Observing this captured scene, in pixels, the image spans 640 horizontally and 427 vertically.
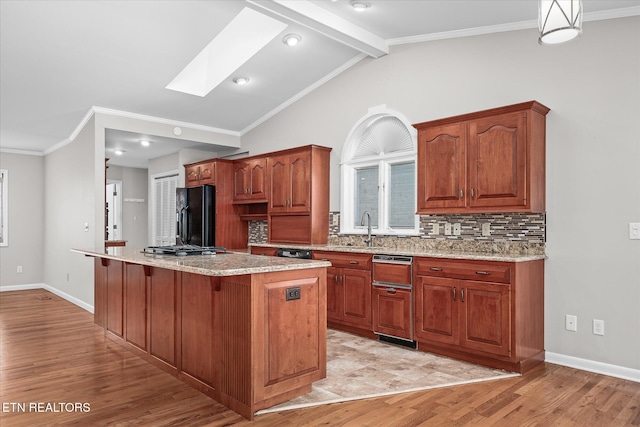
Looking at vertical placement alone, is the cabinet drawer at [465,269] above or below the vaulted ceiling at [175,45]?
below

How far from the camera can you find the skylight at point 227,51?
459 cm

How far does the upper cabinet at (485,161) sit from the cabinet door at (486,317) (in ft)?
2.24

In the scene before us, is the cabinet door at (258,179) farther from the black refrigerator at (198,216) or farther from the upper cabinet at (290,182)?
the black refrigerator at (198,216)

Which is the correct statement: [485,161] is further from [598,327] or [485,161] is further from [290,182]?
[290,182]

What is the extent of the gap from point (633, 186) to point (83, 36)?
488 cm

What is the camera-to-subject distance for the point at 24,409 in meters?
2.73

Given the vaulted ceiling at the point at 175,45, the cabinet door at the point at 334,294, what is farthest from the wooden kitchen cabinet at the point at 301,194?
the vaulted ceiling at the point at 175,45

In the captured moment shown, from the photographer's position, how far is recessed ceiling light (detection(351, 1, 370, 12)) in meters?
3.84

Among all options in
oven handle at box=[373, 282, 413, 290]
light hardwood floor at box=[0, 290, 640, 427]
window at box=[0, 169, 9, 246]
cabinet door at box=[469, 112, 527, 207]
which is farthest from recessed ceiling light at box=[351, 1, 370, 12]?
window at box=[0, 169, 9, 246]

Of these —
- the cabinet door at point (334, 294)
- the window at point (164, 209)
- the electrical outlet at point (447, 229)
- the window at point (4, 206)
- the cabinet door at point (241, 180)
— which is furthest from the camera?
the window at point (164, 209)

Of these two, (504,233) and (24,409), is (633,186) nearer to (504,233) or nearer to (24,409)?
(504,233)

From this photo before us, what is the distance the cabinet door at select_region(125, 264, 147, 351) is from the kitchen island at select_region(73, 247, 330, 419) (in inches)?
11.6

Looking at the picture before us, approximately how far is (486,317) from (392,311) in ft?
2.98

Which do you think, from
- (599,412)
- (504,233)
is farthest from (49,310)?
(599,412)
